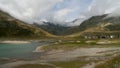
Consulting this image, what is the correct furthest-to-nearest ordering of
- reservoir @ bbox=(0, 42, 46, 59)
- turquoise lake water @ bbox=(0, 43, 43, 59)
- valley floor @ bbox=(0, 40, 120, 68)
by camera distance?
turquoise lake water @ bbox=(0, 43, 43, 59) → reservoir @ bbox=(0, 42, 46, 59) → valley floor @ bbox=(0, 40, 120, 68)

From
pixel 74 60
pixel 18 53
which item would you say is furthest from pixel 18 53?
pixel 74 60

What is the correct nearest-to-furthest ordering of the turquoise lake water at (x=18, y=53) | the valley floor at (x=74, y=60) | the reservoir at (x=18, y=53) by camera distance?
the valley floor at (x=74, y=60) < the reservoir at (x=18, y=53) < the turquoise lake water at (x=18, y=53)

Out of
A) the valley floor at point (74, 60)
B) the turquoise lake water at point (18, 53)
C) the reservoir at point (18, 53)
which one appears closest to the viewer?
the valley floor at point (74, 60)

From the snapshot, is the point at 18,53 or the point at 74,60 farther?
the point at 18,53

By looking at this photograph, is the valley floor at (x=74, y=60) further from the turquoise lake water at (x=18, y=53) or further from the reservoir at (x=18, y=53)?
the turquoise lake water at (x=18, y=53)

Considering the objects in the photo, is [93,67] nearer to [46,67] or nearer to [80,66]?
[80,66]

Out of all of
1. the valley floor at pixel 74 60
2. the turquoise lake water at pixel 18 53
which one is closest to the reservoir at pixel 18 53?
the turquoise lake water at pixel 18 53

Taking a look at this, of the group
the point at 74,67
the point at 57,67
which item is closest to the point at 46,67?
the point at 57,67

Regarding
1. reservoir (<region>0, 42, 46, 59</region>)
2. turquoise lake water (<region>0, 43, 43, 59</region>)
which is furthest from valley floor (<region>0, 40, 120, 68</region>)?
turquoise lake water (<region>0, 43, 43, 59</region>)

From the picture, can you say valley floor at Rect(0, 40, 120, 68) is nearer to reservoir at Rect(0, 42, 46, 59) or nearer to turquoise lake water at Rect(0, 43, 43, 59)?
reservoir at Rect(0, 42, 46, 59)

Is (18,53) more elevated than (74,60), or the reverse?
(18,53)

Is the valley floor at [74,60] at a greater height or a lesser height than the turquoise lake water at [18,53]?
lesser

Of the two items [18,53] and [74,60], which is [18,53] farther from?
[74,60]
